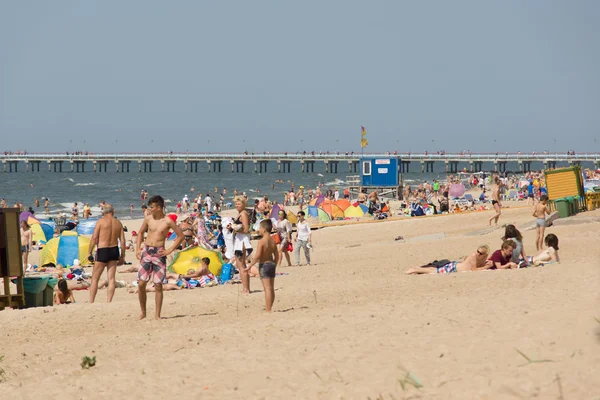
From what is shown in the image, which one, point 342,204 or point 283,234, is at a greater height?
point 283,234

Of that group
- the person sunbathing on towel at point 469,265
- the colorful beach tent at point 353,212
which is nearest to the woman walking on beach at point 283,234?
the person sunbathing on towel at point 469,265

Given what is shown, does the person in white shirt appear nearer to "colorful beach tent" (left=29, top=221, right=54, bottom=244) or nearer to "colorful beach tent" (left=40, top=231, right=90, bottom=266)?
"colorful beach tent" (left=40, top=231, right=90, bottom=266)

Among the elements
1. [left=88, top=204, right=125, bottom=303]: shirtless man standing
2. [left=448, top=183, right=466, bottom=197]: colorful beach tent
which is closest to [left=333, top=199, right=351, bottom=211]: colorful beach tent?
[left=448, top=183, right=466, bottom=197]: colorful beach tent

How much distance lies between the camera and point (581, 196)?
2175 cm

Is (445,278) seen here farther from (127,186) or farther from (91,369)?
(127,186)

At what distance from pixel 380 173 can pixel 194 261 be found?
3048 centimetres

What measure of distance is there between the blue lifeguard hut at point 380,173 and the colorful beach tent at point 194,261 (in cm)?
2999

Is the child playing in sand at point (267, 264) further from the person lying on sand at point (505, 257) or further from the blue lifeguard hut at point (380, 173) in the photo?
the blue lifeguard hut at point (380, 173)

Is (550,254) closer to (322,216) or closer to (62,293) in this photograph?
(62,293)

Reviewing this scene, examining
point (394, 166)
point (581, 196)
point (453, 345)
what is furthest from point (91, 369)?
point (394, 166)

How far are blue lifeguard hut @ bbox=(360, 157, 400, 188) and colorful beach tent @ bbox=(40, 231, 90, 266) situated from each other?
2707 centimetres

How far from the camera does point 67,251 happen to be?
1741 cm

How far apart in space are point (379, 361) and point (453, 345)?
1.99 feet

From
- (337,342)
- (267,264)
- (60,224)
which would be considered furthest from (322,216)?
(337,342)
